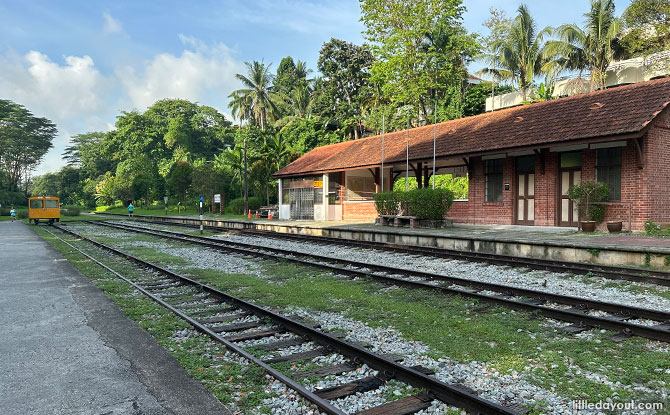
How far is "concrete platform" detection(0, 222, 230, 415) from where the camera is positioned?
3.66 m

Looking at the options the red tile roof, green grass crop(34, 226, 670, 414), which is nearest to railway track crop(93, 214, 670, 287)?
Result: green grass crop(34, 226, 670, 414)

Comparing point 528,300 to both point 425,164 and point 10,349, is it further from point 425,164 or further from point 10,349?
point 425,164

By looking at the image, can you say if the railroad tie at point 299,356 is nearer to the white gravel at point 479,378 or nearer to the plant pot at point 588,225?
the white gravel at point 479,378

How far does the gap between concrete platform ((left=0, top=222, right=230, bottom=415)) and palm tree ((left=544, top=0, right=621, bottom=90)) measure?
123 ft

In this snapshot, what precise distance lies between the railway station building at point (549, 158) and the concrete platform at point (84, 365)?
1501 cm

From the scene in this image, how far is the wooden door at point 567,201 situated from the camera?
1698cm

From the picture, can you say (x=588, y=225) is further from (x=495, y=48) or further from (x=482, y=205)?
(x=495, y=48)

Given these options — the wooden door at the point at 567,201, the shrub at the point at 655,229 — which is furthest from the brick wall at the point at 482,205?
the shrub at the point at 655,229

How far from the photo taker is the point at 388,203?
73.3 feet

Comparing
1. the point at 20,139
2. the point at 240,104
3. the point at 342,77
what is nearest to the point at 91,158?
the point at 20,139

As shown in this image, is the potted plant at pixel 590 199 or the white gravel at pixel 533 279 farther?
the potted plant at pixel 590 199

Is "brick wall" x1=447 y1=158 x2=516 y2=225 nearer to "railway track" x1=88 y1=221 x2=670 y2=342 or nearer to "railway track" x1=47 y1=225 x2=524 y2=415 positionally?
"railway track" x1=88 y1=221 x2=670 y2=342

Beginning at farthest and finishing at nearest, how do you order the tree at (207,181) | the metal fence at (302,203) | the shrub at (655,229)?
the tree at (207,181) → the metal fence at (302,203) → the shrub at (655,229)

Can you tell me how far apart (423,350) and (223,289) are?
466 cm
